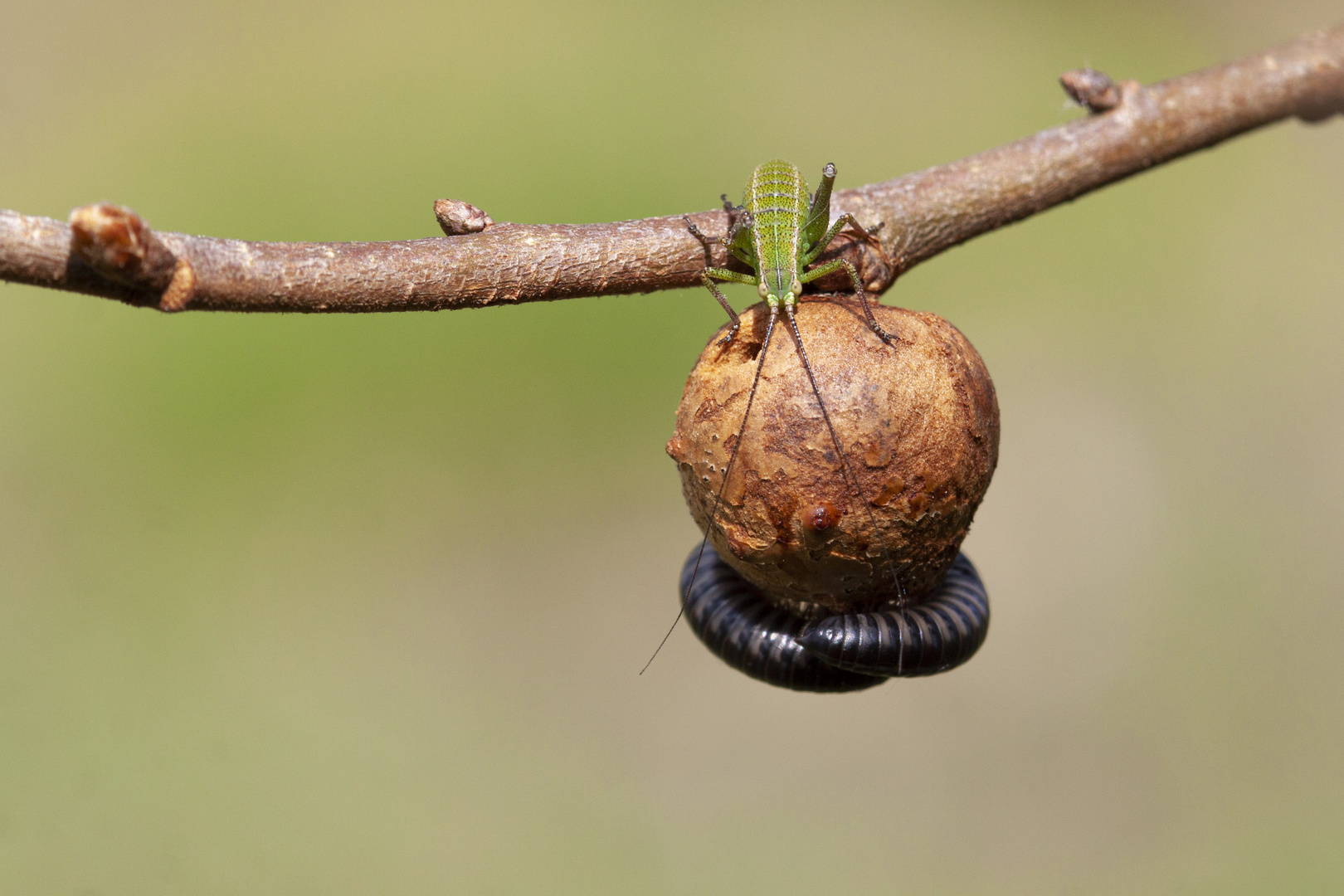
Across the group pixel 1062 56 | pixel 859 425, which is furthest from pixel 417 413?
pixel 1062 56

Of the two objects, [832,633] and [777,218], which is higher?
[777,218]

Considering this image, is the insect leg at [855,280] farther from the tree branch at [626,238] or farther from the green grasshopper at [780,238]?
the tree branch at [626,238]

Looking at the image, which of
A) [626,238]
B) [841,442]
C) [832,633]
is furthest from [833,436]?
[626,238]

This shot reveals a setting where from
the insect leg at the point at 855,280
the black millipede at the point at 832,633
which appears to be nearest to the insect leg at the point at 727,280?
the insect leg at the point at 855,280

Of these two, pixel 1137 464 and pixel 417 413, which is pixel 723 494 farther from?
pixel 1137 464

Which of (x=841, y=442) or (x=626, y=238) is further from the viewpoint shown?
(x=626, y=238)

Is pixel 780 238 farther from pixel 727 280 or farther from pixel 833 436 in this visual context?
pixel 833 436

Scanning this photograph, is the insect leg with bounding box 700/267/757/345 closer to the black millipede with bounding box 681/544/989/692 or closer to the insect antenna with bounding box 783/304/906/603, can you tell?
the insect antenna with bounding box 783/304/906/603
